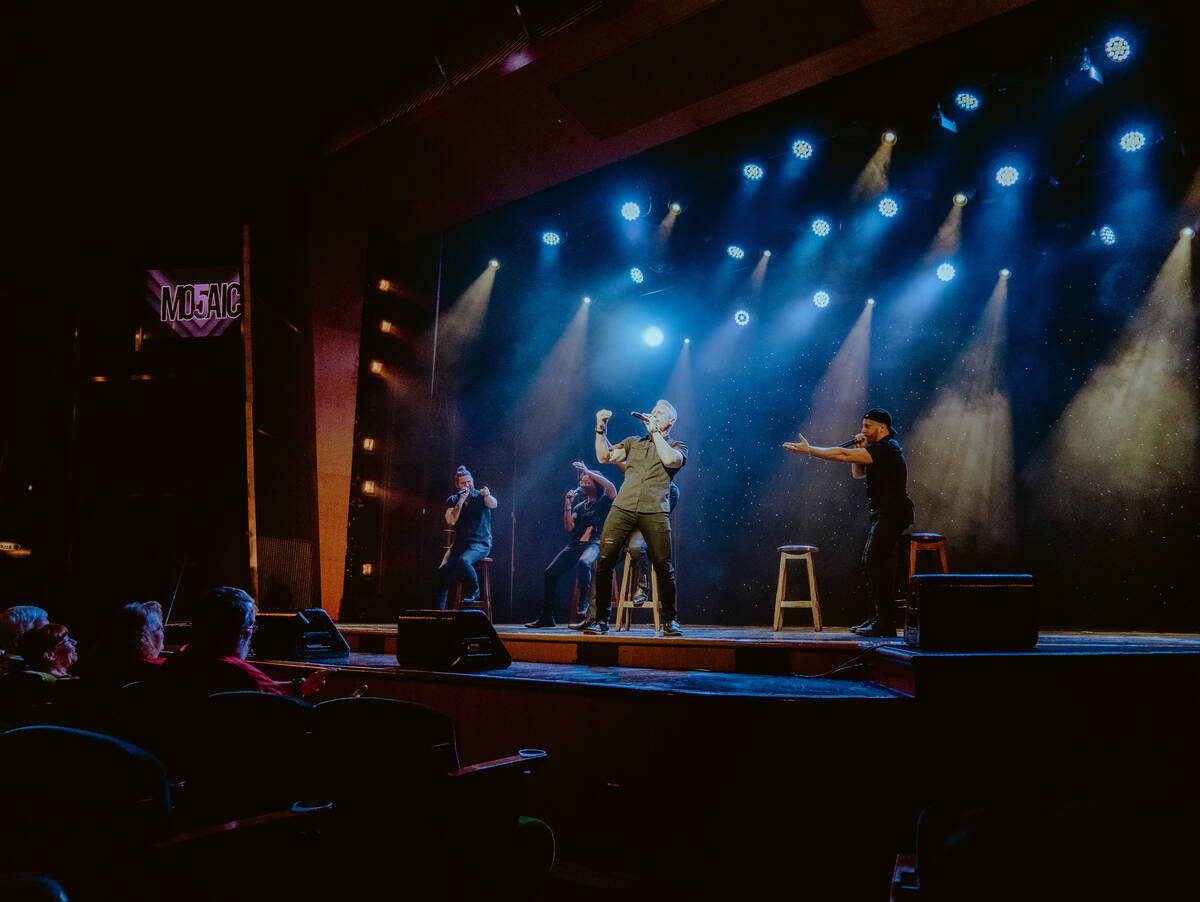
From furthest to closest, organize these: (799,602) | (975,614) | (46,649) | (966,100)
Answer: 1. (966,100)
2. (799,602)
3. (46,649)
4. (975,614)

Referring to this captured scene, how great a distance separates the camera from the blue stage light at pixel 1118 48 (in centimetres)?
518

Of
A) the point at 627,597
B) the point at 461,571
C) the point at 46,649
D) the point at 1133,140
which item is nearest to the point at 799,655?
the point at 627,597

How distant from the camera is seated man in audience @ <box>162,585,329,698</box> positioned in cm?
270

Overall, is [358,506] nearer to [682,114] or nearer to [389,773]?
[682,114]

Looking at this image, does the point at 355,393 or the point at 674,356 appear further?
the point at 674,356

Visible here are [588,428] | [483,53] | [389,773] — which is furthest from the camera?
[588,428]

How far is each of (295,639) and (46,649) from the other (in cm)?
130

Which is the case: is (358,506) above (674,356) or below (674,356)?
below

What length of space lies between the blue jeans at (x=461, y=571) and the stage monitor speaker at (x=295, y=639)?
6.72 feet

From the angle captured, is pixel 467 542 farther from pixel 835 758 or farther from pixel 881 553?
pixel 835 758

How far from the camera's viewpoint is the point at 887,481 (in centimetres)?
500

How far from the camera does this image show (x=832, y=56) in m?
5.45

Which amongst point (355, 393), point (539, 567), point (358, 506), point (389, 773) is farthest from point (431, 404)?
point (389, 773)

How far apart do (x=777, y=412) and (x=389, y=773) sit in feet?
25.2
